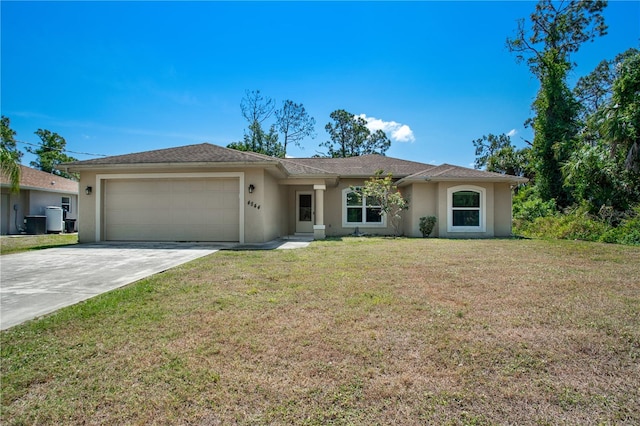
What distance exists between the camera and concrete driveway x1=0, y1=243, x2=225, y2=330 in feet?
14.4

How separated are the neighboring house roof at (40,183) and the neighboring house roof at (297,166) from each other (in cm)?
861

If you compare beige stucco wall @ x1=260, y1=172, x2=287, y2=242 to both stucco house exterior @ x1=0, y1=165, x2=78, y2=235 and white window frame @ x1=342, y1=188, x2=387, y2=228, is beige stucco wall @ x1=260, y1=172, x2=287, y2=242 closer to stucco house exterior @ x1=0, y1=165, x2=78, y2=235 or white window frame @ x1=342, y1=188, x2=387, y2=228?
→ white window frame @ x1=342, y1=188, x2=387, y2=228

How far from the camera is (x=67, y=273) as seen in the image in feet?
20.9

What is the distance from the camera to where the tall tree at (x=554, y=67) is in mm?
19203

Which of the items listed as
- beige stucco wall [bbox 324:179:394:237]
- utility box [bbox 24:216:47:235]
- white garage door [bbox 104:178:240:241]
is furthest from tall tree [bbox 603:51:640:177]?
utility box [bbox 24:216:47:235]

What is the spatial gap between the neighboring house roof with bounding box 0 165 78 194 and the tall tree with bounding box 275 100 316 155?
19.2m

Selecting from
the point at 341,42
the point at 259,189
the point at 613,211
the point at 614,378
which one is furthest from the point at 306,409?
the point at 613,211

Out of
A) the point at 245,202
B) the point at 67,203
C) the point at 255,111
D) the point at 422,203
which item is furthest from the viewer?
the point at 255,111

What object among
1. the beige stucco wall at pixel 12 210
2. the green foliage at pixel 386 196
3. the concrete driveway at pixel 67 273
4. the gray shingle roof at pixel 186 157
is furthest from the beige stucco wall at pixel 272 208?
the beige stucco wall at pixel 12 210

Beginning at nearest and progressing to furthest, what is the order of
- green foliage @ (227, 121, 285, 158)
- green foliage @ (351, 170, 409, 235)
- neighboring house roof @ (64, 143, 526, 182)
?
1. neighboring house roof @ (64, 143, 526, 182)
2. green foliage @ (351, 170, 409, 235)
3. green foliage @ (227, 121, 285, 158)

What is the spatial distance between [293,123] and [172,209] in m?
24.8

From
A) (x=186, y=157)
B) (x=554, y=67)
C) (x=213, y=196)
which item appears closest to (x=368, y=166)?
(x=213, y=196)

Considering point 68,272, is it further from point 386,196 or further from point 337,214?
point 386,196

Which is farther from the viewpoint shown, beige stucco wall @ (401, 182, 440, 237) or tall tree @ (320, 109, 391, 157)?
tall tree @ (320, 109, 391, 157)
